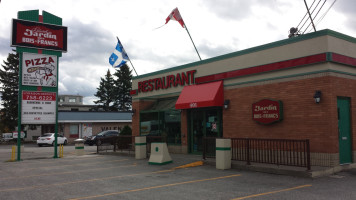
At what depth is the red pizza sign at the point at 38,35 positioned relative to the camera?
18.1 m

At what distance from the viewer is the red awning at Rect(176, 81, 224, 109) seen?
14.9m

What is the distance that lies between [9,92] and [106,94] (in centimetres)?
2429

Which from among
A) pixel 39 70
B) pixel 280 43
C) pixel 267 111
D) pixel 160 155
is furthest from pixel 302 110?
pixel 39 70

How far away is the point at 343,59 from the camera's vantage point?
11359 millimetres

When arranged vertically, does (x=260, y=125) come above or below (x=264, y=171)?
above

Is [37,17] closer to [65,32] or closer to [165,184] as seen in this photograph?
[65,32]

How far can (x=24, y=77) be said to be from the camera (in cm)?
1833

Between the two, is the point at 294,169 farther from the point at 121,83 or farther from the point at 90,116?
the point at 121,83

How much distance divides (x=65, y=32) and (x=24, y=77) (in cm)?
400

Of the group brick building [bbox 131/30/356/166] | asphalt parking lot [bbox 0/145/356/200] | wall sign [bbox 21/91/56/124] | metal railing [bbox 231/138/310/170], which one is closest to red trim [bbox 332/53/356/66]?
brick building [bbox 131/30/356/166]

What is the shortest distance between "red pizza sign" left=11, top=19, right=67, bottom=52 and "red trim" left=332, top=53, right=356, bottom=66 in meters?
16.0

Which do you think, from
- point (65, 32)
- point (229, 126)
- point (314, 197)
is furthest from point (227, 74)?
point (65, 32)

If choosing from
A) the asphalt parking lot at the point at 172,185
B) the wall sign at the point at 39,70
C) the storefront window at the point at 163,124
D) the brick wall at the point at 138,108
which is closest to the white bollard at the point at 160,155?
the asphalt parking lot at the point at 172,185

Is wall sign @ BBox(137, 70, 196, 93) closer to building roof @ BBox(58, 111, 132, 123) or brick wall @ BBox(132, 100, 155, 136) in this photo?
brick wall @ BBox(132, 100, 155, 136)
